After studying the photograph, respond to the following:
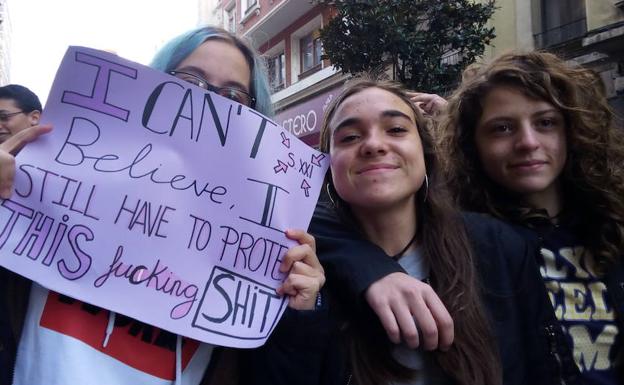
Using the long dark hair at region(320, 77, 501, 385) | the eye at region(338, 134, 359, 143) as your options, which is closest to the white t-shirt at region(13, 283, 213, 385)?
the long dark hair at region(320, 77, 501, 385)

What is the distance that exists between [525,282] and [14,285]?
4.04ft

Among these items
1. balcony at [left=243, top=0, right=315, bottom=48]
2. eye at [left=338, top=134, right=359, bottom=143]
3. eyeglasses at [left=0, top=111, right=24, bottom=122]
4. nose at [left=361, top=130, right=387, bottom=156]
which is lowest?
nose at [left=361, top=130, right=387, bottom=156]

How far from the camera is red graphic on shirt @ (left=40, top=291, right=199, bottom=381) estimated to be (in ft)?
3.24

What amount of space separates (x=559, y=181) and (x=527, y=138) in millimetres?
296

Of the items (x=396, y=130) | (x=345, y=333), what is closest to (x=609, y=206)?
(x=396, y=130)

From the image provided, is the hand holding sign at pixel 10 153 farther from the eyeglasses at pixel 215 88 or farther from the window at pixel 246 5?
the window at pixel 246 5

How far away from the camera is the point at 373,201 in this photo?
131 cm

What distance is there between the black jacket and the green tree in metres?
4.72

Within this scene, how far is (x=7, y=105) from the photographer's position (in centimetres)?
265

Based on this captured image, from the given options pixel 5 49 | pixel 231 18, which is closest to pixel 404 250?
pixel 231 18

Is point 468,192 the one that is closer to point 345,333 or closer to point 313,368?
point 345,333

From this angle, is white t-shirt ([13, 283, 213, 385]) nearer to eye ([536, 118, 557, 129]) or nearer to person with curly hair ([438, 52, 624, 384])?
person with curly hair ([438, 52, 624, 384])

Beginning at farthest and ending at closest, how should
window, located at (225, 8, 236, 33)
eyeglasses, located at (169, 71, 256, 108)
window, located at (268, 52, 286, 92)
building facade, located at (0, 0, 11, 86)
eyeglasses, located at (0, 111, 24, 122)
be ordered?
building facade, located at (0, 0, 11, 86) < window, located at (225, 8, 236, 33) < window, located at (268, 52, 286, 92) < eyeglasses, located at (0, 111, 24, 122) < eyeglasses, located at (169, 71, 256, 108)

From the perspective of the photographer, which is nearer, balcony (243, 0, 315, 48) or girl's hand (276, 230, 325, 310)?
girl's hand (276, 230, 325, 310)
